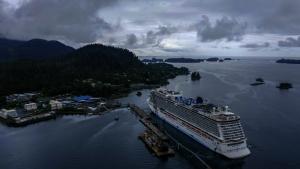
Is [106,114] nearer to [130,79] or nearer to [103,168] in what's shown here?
[103,168]

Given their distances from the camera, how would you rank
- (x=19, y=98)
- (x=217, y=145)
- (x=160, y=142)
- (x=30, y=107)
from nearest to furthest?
(x=217, y=145) < (x=160, y=142) < (x=30, y=107) < (x=19, y=98)

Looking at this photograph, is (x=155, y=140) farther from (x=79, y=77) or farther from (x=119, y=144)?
(x=79, y=77)

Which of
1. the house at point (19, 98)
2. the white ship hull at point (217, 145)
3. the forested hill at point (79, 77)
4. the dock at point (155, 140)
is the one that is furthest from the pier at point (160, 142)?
the forested hill at point (79, 77)

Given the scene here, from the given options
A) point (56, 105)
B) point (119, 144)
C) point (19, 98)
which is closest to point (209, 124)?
point (119, 144)

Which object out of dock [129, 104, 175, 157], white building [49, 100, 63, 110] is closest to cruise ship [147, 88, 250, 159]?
dock [129, 104, 175, 157]

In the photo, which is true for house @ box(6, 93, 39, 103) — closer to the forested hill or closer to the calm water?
the forested hill

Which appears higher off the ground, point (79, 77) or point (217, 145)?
point (79, 77)
